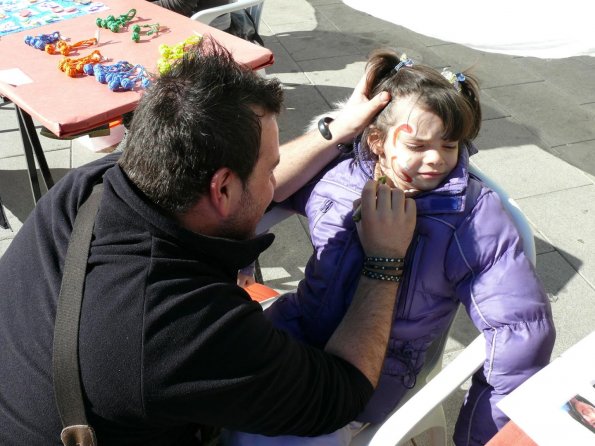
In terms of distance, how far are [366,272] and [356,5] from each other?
1676 mm

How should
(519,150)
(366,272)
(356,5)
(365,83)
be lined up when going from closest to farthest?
(366,272) < (365,83) < (356,5) < (519,150)

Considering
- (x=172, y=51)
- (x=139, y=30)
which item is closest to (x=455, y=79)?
(x=172, y=51)

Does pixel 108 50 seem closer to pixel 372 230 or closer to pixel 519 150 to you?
pixel 372 230

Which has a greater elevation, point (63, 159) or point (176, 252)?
point (176, 252)

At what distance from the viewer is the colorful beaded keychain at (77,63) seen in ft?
7.68

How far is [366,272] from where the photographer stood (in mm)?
1545

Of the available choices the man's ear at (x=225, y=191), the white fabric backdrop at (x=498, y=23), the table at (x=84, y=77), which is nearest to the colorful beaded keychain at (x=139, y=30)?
the table at (x=84, y=77)

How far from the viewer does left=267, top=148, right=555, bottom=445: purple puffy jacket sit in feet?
4.80

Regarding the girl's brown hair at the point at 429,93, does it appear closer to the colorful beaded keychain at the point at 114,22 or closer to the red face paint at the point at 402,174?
the red face paint at the point at 402,174

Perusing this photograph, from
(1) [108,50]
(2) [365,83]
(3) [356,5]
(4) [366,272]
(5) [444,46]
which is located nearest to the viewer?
(4) [366,272]

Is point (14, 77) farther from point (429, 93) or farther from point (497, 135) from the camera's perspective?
point (497, 135)

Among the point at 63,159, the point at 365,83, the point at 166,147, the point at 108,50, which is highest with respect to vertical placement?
the point at 166,147

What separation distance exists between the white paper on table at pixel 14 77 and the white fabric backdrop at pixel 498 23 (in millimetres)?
1397

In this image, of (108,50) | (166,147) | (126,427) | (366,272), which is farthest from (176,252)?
(108,50)
